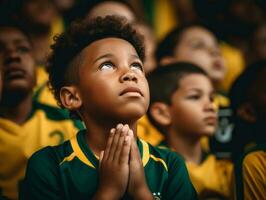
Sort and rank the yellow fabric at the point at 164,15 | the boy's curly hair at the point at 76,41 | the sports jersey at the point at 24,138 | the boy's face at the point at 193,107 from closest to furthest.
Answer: the boy's curly hair at the point at 76,41 → the sports jersey at the point at 24,138 → the boy's face at the point at 193,107 → the yellow fabric at the point at 164,15

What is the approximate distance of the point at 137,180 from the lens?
60.0 inches

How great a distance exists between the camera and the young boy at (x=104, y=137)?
153 centimetres

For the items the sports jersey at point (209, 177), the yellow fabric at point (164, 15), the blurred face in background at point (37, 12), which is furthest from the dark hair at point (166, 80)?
the yellow fabric at point (164, 15)

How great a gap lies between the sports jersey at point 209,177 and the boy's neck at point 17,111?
646 mm

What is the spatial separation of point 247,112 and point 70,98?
1.04 metres

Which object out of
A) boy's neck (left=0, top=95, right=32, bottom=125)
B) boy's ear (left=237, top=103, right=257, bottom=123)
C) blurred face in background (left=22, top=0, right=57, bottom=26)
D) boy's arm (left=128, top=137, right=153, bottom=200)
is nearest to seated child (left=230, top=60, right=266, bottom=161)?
boy's ear (left=237, top=103, right=257, bottom=123)

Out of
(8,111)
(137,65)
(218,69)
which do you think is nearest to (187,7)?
(218,69)

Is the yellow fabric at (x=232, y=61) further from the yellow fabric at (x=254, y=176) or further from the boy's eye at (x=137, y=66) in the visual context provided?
the boy's eye at (x=137, y=66)

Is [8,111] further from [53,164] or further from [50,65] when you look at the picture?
[53,164]

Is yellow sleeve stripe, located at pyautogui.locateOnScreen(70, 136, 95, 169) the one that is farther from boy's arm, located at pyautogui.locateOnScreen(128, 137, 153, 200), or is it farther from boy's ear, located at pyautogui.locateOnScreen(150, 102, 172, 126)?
boy's ear, located at pyautogui.locateOnScreen(150, 102, 172, 126)

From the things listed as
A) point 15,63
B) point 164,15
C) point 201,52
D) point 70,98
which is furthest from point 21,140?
point 164,15

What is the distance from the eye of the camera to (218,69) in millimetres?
3059

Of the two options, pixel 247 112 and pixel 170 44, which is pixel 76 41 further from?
pixel 170 44

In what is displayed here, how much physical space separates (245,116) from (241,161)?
0.53m
